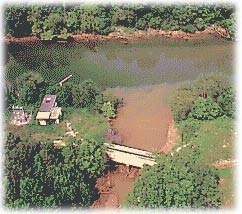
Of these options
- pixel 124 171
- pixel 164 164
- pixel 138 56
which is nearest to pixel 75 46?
pixel 138 56

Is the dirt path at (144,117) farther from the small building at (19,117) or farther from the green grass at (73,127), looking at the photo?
the small building at (19,117)

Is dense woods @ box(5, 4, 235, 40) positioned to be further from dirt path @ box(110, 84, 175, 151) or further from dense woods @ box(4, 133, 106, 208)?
dense woods @ box(4, 133, 106, 208)

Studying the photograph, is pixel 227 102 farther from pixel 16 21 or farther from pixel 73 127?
pixel 16 21

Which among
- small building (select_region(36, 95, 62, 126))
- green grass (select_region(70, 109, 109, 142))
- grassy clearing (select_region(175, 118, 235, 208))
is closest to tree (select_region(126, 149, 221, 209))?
grassy clearing (select_region(175, 118, 235, 208))

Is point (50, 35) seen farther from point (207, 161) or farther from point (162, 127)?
point (207, 161)

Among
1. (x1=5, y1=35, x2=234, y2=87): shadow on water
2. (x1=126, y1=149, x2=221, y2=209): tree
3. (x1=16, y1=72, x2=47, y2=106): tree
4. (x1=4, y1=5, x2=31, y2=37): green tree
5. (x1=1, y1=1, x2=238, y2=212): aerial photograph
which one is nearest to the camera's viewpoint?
(x1=126, y1=149, x2=221, y2=209): tree

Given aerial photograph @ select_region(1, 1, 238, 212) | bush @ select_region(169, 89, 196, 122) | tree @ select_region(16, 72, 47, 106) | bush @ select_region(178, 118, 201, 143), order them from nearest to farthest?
1. aerial photograph @ select_region(1, 1, 238, 212)
2. bush @ select_region(178, 118, 201, 143)
3. bush @ select_region(169, 89, 196, 122)
4. tree @ select_region(16, 72, 47, 106)
